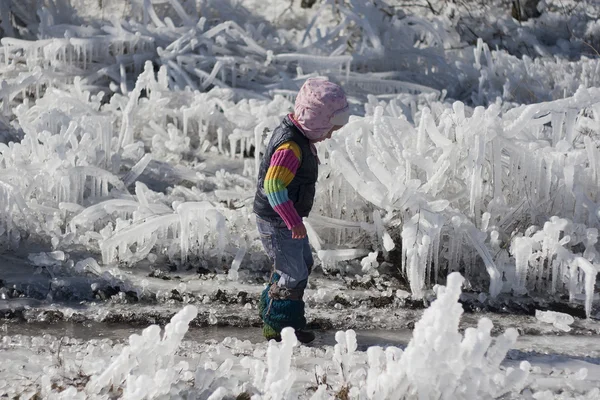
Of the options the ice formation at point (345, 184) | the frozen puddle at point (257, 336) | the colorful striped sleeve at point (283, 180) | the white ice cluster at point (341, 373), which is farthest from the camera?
the ice formation at point (345, 184)

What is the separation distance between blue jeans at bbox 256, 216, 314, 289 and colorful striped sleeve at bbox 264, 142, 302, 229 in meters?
0.23

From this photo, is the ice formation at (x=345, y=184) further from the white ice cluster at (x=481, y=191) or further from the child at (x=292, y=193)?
the child at (x=292, y=193)

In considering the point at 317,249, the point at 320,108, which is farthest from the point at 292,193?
the point at 317,249

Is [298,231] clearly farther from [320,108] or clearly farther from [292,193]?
[320,108]

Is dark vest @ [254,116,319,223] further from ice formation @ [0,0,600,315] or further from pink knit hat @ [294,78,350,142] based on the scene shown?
ice formation @ [0,0,600,315]

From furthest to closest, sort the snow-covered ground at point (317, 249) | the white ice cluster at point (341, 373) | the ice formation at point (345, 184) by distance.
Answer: the ice formation at point (345, 184) → the snow-covered ground at point (317, 249) → the white ice cluster at point (341, 373)

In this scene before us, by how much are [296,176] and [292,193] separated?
87mm

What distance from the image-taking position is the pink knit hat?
4168mm

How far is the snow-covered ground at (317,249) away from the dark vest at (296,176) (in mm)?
667

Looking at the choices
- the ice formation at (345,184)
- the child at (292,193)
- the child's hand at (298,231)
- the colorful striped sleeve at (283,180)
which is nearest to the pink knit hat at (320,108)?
the child at (292,193)

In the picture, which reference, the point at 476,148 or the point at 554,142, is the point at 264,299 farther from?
the point at 554,142

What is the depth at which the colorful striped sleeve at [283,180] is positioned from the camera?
13.5 ft

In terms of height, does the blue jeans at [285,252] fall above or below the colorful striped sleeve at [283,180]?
below

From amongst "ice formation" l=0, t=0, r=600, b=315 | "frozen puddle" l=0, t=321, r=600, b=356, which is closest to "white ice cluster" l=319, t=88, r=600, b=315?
"ice formation" l=0, t=0, r=600, b=315
